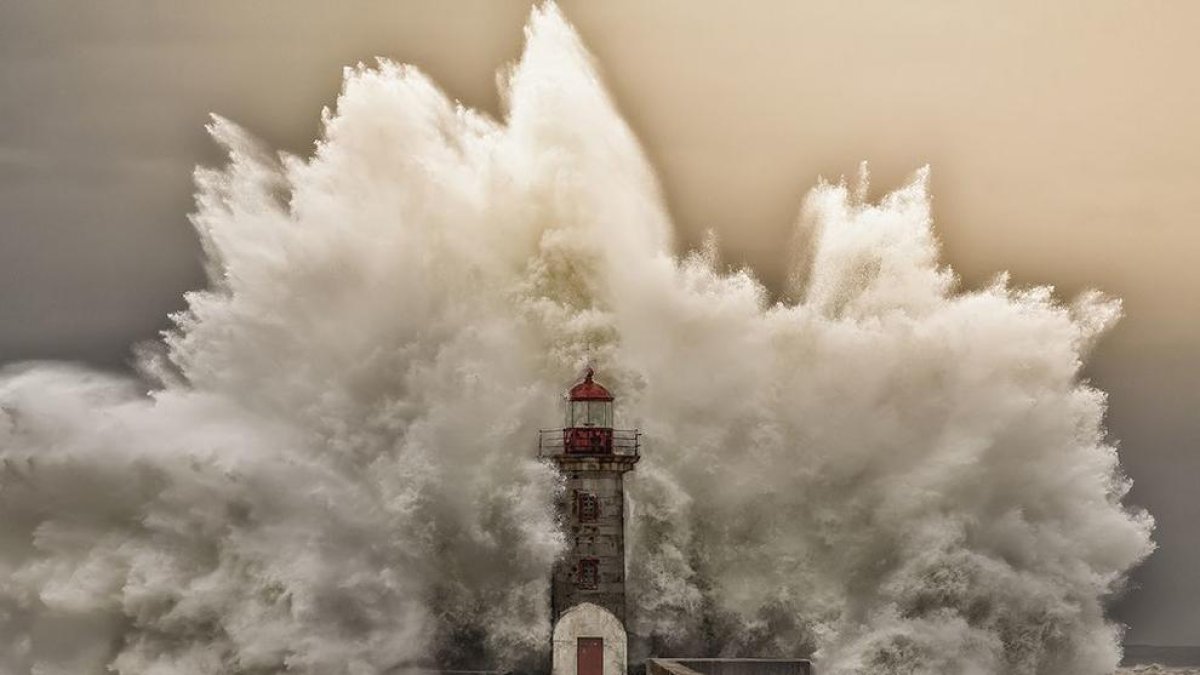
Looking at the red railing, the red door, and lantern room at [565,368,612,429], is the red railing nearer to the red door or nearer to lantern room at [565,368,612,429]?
lantern room at [565,368,612,429]

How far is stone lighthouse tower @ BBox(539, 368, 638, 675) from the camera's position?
31844mm

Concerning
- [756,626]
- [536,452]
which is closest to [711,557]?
[756,626]

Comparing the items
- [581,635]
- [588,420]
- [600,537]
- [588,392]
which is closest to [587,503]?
[600,537]

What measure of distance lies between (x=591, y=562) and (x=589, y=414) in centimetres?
292

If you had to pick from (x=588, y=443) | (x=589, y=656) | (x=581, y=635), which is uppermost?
(x=588, y=443)

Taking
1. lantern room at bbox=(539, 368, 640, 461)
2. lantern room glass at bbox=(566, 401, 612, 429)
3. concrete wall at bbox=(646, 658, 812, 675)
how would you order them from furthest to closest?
lantern room glass at bbox=(566, 401, 612, 429) → concrete wall at bbox=(646, 658, 812, 675) → lantern room at bbox=(539, 368, 640, 461)

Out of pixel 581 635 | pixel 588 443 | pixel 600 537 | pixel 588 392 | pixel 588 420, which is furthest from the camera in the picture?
pixel 588 420

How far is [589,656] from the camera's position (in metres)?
31.9

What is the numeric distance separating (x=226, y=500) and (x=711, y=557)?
35.1 feet

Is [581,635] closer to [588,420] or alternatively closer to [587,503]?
[587,503]

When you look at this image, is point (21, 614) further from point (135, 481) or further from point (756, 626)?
point (756, 626)

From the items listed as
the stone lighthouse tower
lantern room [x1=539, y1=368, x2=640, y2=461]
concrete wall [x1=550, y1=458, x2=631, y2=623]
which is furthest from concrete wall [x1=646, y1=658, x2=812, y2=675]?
lantern room [x1=539, y1=368, x2=640, y2=461]

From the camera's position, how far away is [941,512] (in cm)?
3688

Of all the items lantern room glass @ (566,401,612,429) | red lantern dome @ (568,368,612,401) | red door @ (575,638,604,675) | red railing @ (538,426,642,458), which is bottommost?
red door @ (575,638,604,675)
